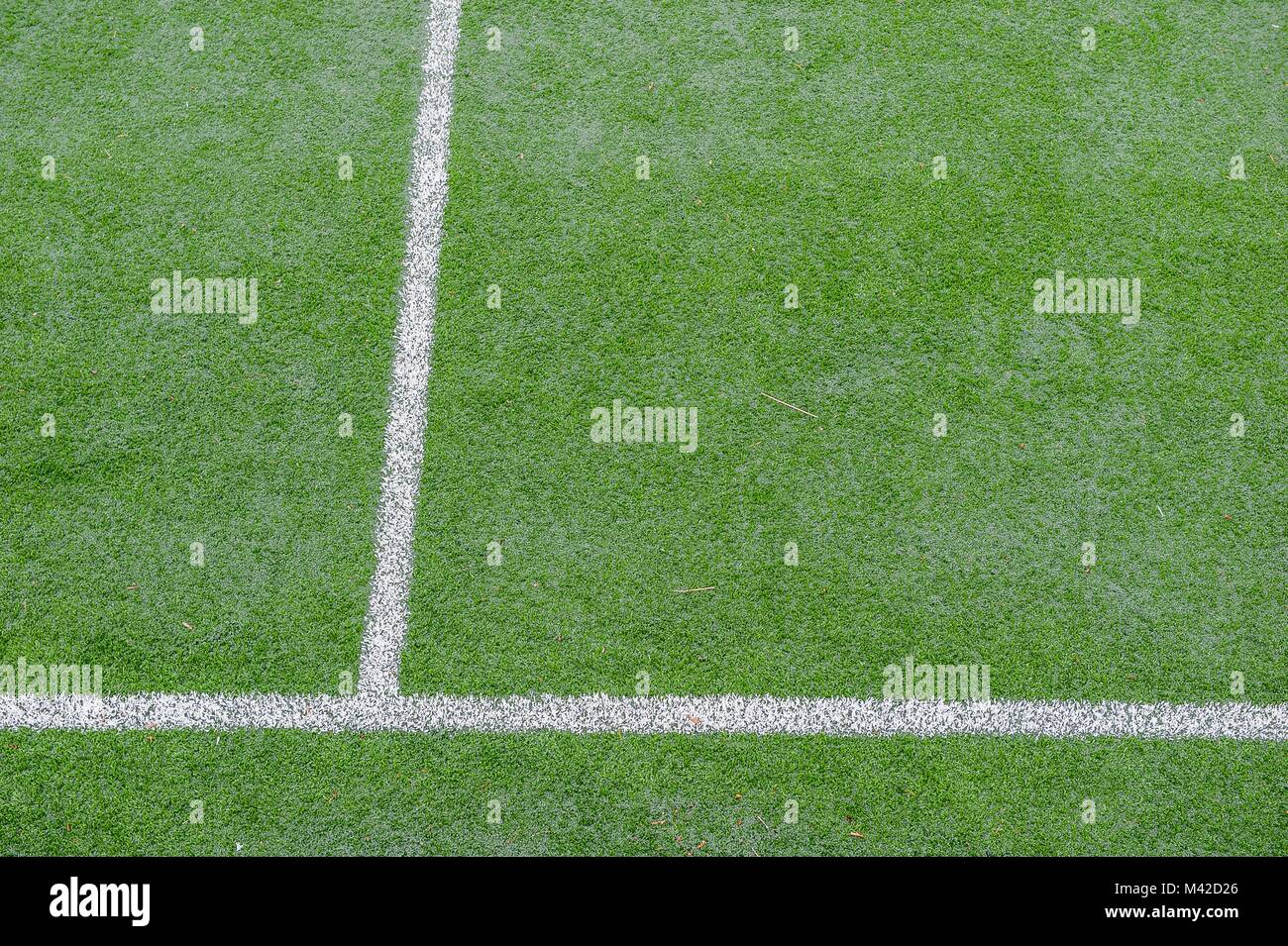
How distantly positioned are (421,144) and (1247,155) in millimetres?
4548

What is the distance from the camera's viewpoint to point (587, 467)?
15.4 feet

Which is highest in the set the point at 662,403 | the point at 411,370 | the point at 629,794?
the point at 411,370

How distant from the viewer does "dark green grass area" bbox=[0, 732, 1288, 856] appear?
13.6 feet

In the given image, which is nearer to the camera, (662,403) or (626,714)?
(626,714)

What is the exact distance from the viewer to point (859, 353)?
16.1ft

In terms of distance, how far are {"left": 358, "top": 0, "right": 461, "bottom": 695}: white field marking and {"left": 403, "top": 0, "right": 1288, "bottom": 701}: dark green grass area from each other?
0.28 feet

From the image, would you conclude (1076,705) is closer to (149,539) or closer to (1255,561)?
(1255,561)

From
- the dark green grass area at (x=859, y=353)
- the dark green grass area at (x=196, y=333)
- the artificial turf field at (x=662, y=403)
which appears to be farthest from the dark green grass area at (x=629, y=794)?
the dark green grass area at (x=196, y=333)

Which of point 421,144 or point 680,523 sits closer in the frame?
point 680,523

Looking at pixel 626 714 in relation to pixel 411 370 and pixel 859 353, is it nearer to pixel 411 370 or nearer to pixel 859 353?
pixel 411 370

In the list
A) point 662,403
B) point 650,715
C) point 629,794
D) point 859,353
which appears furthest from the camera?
point 859,353

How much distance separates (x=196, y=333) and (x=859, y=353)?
338 cm

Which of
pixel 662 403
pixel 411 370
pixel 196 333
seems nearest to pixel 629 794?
pixel 662 403
